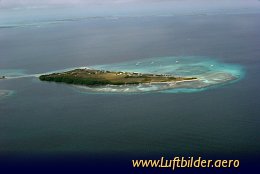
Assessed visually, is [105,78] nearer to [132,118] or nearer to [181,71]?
[181,71]

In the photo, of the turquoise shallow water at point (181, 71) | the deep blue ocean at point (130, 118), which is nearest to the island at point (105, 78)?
the turquoise shallow water at point (181, 71)

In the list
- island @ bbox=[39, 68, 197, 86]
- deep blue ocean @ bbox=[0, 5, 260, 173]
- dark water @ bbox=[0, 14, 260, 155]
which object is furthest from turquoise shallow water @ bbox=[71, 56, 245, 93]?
dark water @ bbox=[0, 14, 260, 155]

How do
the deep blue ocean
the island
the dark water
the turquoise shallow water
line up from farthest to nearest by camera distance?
the island < the turquoise shallow water < the dark water < the deep blue ocean

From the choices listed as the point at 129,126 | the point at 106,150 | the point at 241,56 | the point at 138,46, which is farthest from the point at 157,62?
the point at 106,150

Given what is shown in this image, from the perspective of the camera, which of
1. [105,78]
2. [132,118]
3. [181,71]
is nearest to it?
[132,118]

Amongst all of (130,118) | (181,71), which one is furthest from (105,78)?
(130,118)

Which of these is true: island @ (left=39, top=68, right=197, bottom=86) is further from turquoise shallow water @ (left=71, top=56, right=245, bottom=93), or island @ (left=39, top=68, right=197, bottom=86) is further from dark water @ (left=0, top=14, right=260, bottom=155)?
dark water @ (left=0, top=14, right=260, bottom=155)

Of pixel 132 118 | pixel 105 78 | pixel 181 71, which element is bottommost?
pixel 132 118
